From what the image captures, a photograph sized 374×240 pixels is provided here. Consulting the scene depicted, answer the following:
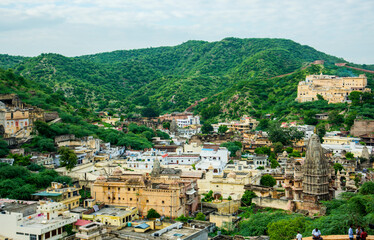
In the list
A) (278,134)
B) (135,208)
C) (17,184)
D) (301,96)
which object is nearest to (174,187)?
(135,208)

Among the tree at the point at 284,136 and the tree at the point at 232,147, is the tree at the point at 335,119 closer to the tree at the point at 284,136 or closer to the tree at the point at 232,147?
the tree at the point at 284,136

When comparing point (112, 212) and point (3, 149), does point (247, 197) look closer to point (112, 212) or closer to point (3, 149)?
point (112, 212)

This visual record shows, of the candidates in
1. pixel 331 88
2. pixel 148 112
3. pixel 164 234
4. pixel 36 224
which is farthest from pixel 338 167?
pixel 148 112

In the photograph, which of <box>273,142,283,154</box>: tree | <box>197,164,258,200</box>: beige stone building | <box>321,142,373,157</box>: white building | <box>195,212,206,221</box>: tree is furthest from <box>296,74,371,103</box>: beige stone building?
<box>195,212,206,221</box>: tree

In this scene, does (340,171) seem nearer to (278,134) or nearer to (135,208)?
(278,134)

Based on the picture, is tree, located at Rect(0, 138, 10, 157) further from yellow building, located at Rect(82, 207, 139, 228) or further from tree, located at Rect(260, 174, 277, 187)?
tree, located at Rect(260, 174, 277, 187)

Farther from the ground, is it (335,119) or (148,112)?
(148,112)

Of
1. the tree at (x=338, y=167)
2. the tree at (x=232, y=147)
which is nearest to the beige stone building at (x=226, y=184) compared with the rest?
the tree at (x=338, y=167)
